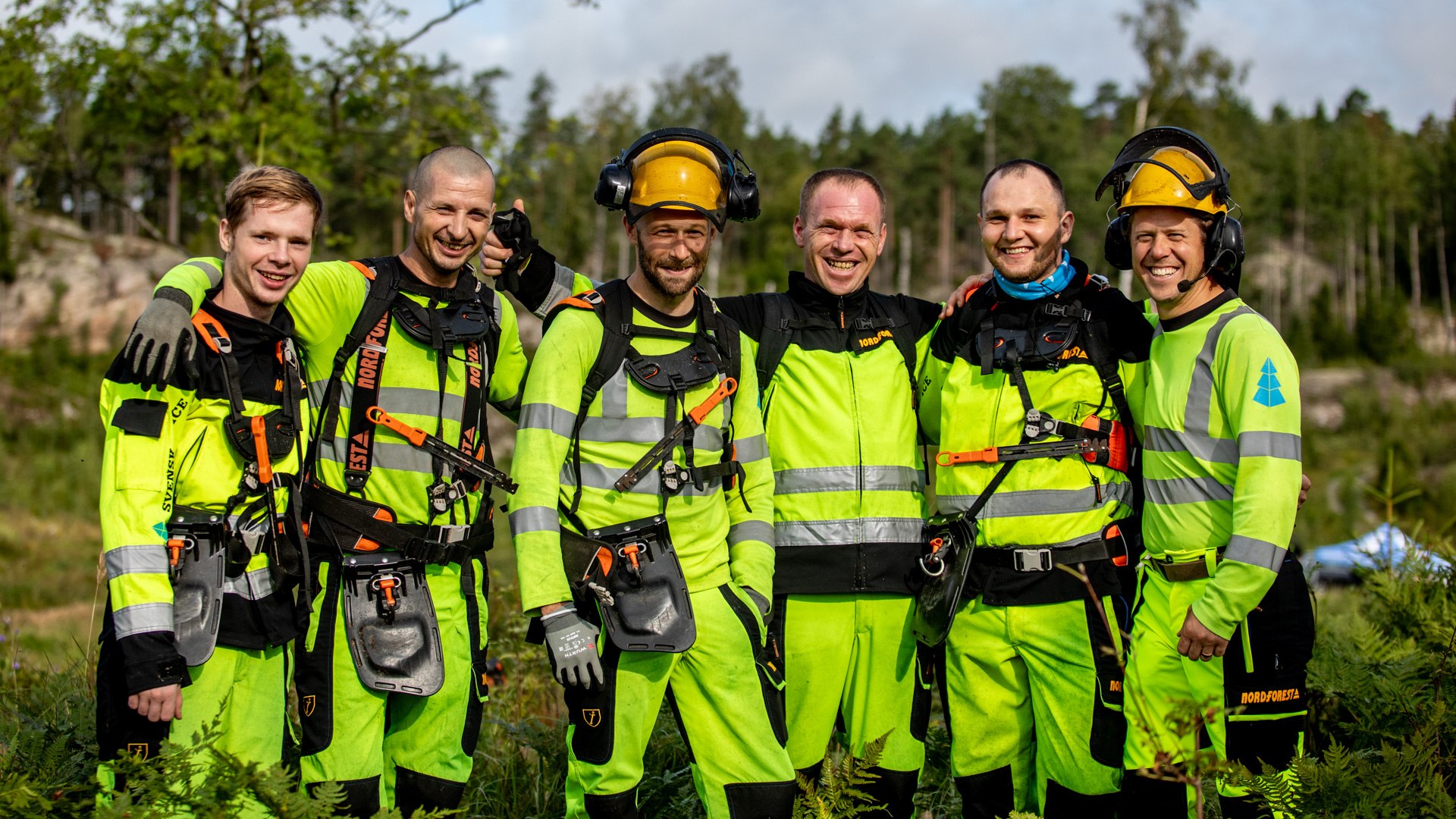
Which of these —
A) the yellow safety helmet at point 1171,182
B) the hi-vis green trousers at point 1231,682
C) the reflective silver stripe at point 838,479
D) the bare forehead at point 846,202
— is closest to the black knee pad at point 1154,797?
the hi-vis green trousers at point 1231,682

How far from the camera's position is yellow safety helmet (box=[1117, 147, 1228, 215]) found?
410cm

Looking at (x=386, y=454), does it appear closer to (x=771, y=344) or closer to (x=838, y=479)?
(x=771, y=344)

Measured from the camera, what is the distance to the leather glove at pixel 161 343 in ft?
11.0

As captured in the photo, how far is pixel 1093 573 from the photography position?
4.13m

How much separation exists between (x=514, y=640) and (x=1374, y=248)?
227 feet

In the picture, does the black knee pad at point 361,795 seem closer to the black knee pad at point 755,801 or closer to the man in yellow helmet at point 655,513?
the man in yellow helmet at point 655,513

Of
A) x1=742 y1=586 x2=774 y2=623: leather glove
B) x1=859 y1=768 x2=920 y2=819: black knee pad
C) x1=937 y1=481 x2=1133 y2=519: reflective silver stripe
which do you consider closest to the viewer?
x1=742 y1=586 x2=774 y2=623: leather glove

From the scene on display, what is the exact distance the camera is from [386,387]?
13.1ft

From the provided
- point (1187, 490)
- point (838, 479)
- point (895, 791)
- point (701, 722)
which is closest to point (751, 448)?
point (838, 479)

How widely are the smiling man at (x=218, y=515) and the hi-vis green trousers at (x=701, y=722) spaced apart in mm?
1253

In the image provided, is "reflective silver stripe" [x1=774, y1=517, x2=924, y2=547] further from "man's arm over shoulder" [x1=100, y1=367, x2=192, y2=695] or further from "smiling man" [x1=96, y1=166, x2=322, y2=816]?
"man's arm over shoulder" [x1=100, y1=367, x2=192, y2=695]

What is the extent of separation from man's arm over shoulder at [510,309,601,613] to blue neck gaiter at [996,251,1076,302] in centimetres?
190

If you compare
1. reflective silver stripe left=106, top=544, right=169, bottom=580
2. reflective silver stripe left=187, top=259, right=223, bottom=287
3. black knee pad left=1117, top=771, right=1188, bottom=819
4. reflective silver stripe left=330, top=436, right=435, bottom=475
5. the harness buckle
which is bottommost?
black knee pad left=1117, top=771, right=1188, bottom=819

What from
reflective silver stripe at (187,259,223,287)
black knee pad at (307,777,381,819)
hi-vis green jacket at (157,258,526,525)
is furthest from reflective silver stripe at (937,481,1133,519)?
reflective silver stripe at (187,259,223,287)
